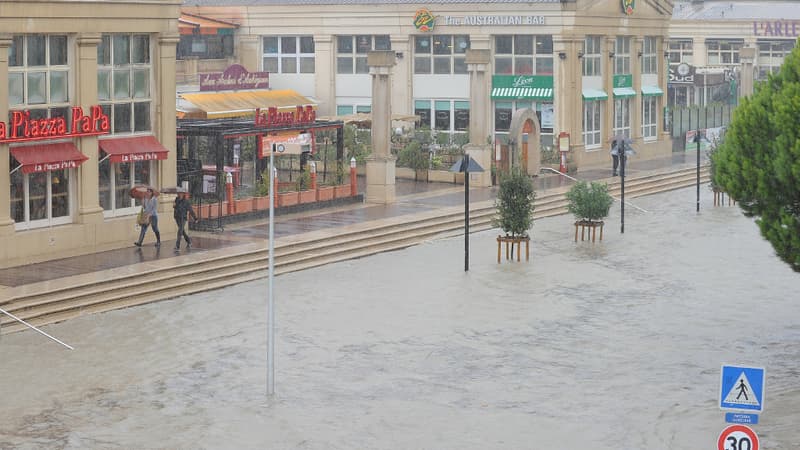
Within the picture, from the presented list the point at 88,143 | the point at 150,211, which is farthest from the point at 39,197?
the point at 150,211

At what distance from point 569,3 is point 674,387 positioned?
1487 inches

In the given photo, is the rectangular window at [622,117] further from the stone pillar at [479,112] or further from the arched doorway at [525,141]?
the stone pillar at [479,112]

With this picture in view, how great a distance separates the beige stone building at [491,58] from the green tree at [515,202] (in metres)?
18.7

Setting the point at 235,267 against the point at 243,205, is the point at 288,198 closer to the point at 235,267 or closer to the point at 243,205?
the point at 243,205

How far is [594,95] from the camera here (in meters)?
66.4

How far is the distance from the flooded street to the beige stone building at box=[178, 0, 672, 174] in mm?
22656

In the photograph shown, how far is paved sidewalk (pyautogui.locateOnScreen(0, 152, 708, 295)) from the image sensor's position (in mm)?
36312

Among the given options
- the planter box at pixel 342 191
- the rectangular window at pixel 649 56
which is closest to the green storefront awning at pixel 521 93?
the rectangular window at pixel 649 56

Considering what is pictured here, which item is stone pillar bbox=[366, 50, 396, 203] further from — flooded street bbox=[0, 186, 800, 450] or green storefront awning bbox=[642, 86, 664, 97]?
green storefront awning bbox=[642, 86, 664, 97]

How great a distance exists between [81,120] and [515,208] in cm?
1177

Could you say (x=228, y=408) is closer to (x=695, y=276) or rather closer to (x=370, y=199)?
(x=695, y=276)

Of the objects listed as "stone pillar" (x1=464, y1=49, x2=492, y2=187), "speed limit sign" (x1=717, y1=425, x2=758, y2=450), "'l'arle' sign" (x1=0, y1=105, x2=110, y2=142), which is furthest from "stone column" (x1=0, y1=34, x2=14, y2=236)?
"speed limit sign" (x1=717, y1=425, x2=758, y2=450)

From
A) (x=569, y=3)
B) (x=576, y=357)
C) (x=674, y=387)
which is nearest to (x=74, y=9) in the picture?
(x=576, y=357)

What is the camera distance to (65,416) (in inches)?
1010
